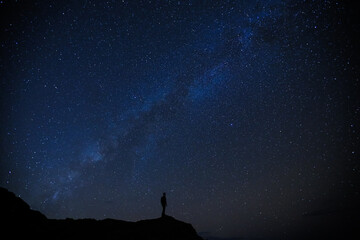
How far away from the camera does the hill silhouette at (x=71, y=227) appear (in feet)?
37.7

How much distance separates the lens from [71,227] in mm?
13305

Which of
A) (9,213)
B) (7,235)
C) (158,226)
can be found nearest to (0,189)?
(9,213)

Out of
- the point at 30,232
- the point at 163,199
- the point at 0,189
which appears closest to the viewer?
the point at 30,232

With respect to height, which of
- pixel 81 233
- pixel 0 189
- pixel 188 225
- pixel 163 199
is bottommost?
pixel 188 225

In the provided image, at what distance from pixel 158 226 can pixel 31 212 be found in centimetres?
851

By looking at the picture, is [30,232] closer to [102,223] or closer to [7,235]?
[7,235]

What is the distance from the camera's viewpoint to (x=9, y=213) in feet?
39.5

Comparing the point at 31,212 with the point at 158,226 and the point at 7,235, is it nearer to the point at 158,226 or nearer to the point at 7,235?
the point at 7,235

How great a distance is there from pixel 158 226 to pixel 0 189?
10.7 metres

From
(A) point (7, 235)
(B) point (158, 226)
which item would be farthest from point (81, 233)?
(B) point (158, 226)

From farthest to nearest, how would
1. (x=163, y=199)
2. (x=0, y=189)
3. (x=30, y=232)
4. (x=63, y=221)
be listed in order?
(x=163, y=199) < (x=63, y=221) < (x=0, y=189) < (x=30, y=232)

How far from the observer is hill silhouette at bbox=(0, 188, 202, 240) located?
11.5 m

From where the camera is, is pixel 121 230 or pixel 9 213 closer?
pixel 9 213

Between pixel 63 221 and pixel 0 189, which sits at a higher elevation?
pixel 0 189
